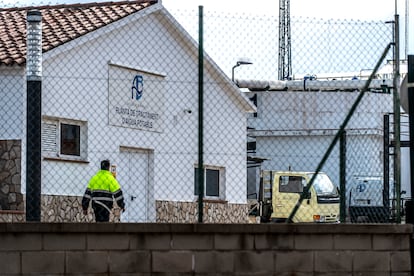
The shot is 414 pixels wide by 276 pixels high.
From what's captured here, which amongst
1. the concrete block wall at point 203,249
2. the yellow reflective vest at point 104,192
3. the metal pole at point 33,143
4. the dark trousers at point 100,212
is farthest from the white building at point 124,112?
the concrete block wall at point 203,249

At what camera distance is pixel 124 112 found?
26.6 m

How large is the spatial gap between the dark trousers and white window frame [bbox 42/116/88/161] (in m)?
6.40

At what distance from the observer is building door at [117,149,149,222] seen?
79.5 feet

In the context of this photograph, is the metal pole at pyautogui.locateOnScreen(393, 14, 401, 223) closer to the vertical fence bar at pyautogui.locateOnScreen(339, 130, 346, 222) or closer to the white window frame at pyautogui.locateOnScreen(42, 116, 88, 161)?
the vertical fence bar at pyautogui.locateOnScreen(339, 130, 346, 222)

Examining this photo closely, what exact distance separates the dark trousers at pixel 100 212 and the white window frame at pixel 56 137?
6399 mm

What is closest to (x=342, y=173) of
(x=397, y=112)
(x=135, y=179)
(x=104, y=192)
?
(x=397, y=112)

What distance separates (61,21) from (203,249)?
57.4 ft

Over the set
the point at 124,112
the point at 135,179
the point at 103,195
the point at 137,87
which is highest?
the point at 137,87

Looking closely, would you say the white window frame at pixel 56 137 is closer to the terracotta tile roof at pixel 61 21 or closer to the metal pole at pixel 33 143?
the terracotta tile roof at pixel 61 21

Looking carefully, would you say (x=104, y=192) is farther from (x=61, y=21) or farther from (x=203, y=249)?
(x=61, y=21)

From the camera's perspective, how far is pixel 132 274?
11.5 metres

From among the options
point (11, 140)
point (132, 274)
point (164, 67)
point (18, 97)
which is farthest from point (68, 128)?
point (132, 274)

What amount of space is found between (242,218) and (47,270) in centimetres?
1552

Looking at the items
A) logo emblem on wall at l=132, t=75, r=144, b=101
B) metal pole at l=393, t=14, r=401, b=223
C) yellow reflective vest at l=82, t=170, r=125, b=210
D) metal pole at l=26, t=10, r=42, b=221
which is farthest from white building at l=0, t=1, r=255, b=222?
metal pole at l=393, t=14, r=401, b=223
